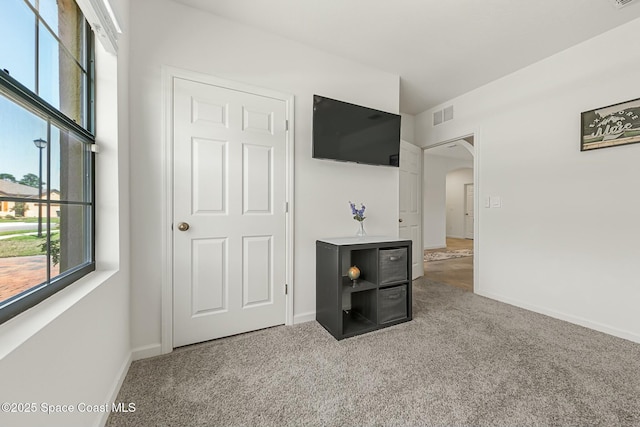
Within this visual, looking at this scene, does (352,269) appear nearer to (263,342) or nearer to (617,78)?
(263,342)

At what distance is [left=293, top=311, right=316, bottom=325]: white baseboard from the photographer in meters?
2.29

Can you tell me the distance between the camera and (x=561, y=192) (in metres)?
2.43

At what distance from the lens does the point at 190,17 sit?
189 centimetres

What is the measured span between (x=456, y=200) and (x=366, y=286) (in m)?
7.71

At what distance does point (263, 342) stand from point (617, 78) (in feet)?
12.1

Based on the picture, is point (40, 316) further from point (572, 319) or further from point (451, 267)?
point (451, 267)

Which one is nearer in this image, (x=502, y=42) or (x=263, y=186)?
(x=263, y=186)

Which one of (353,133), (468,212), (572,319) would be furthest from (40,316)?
(468,212)

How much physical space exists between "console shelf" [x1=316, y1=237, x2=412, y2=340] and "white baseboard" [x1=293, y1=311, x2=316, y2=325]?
0.05 metres

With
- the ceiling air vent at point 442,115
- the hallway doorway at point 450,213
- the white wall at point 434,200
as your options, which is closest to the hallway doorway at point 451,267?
the hallway doorway at point 450,213

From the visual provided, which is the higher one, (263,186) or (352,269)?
(263,186)

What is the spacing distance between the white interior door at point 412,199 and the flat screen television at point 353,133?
823mm

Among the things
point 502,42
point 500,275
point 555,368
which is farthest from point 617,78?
point 555,368

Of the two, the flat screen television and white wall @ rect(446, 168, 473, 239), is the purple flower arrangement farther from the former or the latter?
white wall @ rect(446, 168, 473, 239)
